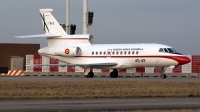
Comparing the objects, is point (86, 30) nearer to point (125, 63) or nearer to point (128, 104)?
point (125, 63)

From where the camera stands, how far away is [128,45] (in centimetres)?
4978

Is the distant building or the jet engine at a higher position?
the distant building

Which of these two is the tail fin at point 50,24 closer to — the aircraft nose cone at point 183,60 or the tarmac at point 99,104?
the aircraft nose cone at point 183,60

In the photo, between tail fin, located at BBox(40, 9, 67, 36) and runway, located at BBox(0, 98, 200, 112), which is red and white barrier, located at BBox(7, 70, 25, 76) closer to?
tail fin, located at BBox(40, 9, 67, 36)

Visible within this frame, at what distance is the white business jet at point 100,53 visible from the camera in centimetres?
4744

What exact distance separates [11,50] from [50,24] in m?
38.0

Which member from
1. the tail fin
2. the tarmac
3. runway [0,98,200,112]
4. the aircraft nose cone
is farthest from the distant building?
runway [0,98,200,112]

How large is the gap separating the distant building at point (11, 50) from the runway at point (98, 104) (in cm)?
6464

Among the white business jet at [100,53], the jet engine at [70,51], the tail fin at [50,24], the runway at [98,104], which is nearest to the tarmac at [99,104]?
the runway at [98,104]

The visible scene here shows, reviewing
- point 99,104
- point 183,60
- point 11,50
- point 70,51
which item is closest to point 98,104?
point 99,104

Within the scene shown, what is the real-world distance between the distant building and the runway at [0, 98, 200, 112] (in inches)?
2545

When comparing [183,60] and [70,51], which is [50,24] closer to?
[70,51]

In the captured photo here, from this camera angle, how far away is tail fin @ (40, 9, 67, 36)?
178ft

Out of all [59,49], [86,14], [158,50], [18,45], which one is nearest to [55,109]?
[158,50]
